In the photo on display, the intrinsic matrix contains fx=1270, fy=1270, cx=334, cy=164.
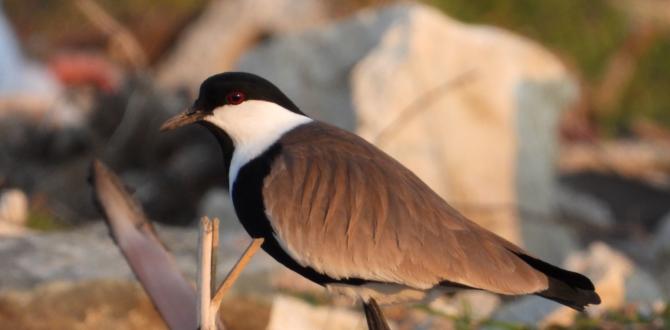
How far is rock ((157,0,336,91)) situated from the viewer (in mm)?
7906

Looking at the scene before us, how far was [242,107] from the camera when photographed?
3.11 metres

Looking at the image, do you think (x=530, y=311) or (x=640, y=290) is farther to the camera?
(x=640, y=290)

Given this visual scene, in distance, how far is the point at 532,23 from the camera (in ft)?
32.7

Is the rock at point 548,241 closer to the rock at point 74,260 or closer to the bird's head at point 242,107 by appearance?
the rock at point 74,260

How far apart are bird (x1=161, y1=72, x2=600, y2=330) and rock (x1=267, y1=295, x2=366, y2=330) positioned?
93 cm

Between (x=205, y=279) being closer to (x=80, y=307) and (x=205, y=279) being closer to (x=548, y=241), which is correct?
(x=80, y=307)

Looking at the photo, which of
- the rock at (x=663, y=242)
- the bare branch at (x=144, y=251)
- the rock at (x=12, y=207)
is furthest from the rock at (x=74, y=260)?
the rock at (x=663, y=242)

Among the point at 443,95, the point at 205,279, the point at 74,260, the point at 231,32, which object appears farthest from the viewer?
the point at 231,32

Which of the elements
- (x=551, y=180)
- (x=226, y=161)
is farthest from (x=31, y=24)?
(x=226, y=161)

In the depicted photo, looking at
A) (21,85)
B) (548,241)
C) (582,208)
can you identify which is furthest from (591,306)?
(21,85)

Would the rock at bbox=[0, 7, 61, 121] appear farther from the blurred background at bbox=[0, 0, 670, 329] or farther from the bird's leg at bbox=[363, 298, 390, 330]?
the bird's leg at bbox=[363, 298, 390, 330]

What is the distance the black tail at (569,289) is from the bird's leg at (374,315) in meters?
0.39

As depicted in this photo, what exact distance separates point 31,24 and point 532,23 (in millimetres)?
4394

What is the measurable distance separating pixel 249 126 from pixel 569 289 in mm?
862
